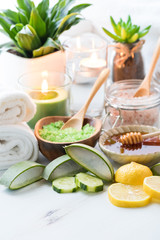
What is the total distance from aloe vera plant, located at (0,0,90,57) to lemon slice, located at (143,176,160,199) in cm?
58

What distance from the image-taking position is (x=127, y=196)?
992 millimetres

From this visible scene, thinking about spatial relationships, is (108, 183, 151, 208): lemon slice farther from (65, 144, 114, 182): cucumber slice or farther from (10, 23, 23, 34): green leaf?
(10, 23, 23, 34): green leaf

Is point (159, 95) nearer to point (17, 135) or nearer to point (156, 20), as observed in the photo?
point (17, 135)

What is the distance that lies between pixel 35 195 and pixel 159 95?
530 mm

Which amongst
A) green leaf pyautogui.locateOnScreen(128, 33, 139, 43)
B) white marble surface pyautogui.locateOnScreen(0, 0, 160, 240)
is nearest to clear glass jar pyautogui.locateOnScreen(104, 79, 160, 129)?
green leaf pyautogui.locateOnScreen(128, 33, 139, 43)

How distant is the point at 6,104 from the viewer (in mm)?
1110

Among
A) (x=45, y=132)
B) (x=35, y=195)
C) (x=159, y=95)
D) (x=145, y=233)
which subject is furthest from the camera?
(x=159, y=95)

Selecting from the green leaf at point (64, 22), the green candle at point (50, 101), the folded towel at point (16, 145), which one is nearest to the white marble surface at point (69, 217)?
the folded towel at point (16, 145)

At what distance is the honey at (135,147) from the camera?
1.13 meters

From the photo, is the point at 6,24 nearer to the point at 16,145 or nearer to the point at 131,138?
the point at 16,145

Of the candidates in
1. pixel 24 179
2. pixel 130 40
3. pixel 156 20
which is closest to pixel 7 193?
pixel 24 179

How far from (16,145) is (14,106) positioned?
112 mm

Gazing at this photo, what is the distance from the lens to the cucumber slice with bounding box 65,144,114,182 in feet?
3.50

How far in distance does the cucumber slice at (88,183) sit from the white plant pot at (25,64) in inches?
18.8
